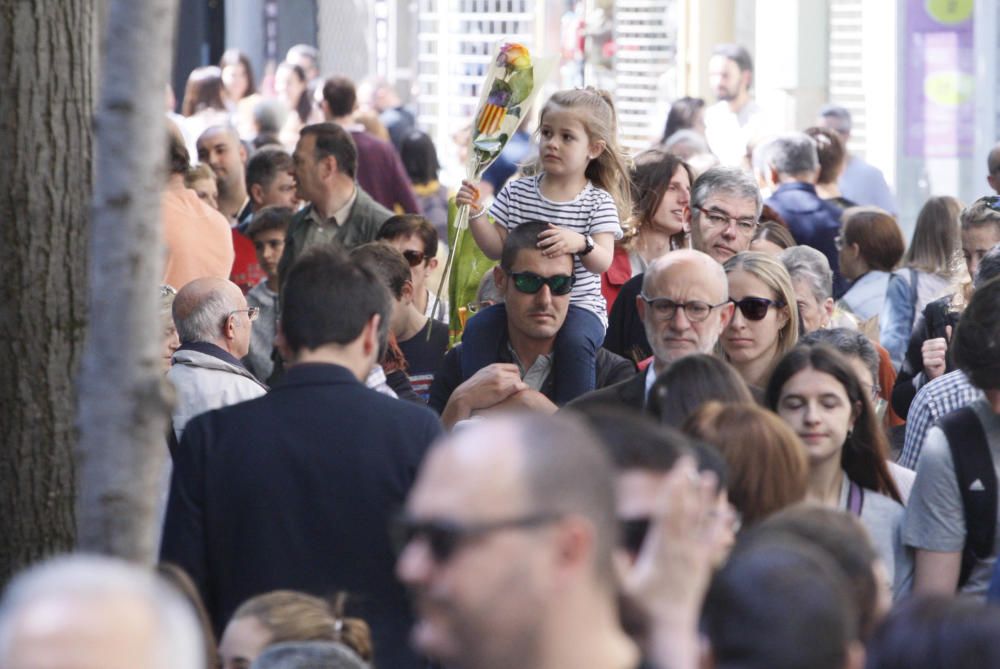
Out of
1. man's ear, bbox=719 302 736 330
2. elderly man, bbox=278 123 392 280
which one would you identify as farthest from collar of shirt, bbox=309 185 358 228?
man's ear, bbox=719 302 736 330

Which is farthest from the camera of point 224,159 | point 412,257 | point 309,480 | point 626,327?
point 224,159

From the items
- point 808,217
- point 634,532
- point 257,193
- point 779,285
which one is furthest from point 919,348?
point 257,193

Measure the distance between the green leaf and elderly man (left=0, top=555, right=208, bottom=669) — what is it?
16.2 ft

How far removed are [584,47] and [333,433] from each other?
18917 millimetres

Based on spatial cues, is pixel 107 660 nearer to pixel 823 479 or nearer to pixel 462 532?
pixel 462 532

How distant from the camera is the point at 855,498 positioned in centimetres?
484

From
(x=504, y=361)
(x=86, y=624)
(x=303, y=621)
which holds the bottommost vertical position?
(x=303, y=621)

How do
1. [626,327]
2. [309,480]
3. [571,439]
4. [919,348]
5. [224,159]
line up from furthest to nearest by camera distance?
[224,159] < [919,348] < [626,327] < [309,480] < [571,439]

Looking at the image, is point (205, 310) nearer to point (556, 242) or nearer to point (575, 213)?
point (556, 242)

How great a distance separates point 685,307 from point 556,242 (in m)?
0.73

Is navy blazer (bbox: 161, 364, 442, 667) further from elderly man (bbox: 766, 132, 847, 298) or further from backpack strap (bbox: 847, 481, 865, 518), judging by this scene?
elderly man (bbox: 766, 132, 847, 298)

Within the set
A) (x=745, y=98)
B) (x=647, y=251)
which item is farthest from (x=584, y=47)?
(x=647, y=251)

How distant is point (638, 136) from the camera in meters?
23.9

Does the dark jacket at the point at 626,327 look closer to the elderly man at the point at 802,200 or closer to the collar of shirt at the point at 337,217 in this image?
the collar of shirt at the point at 337,217
